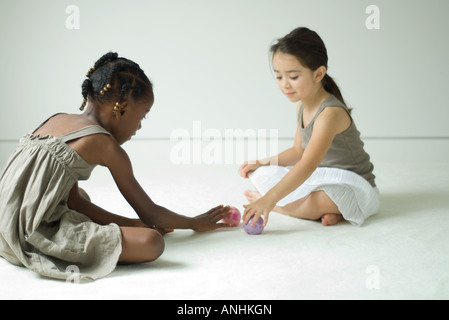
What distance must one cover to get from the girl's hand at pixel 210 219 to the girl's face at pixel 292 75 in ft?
1.52

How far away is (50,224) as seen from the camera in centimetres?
146

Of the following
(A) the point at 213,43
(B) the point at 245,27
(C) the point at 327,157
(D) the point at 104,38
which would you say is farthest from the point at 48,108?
(C) the point at 327,157

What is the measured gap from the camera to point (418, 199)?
221 cm

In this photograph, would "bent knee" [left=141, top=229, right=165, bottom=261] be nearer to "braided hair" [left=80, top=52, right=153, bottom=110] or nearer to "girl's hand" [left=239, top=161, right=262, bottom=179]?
"braided hair" [left=80, top=52, right=153, bottom=110]

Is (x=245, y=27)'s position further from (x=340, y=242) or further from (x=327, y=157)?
(x=340, y=242)

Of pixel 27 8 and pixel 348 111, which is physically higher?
pixel 27 8

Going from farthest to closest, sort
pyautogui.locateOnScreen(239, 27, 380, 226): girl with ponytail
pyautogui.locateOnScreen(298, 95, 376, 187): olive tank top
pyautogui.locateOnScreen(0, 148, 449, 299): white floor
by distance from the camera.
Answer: pyautogui.locateOnScreen(298, 95, 376, 187): olive tank top, pyautogui.locateOnScreen(239, 27, 380, 226): girl with ponytail, pyautogui.locateOnScreen(0, 148, 449, 299): white floor

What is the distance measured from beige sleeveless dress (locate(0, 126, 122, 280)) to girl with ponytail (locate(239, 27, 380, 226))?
1.72 feet

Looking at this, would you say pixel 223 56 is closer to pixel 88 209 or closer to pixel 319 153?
pixel 319 153

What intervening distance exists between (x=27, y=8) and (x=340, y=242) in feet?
7.41

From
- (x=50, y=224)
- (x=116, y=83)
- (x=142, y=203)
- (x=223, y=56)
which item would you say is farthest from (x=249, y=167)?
(x=223, y=56)

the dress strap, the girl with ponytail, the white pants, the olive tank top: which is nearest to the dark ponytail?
the girl with ponytail

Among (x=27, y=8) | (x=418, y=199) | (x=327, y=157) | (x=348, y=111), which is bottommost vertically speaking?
(x=418, y=199)

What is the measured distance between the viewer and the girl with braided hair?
1412mm
